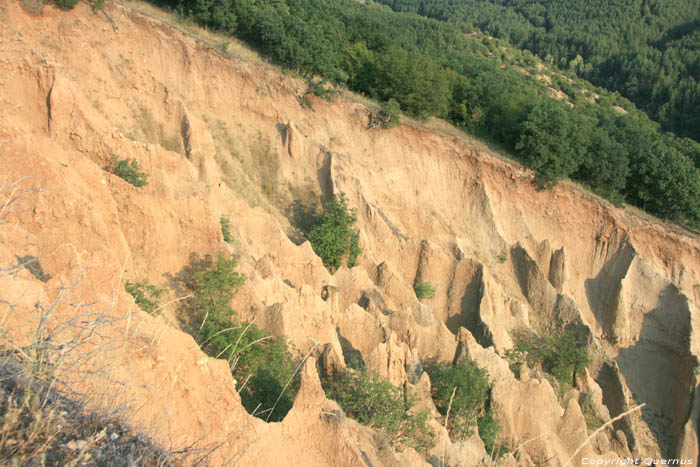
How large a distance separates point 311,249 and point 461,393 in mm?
6264

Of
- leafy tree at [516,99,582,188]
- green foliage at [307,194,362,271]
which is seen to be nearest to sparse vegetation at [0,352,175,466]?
green foliage at [307,194,362,271]

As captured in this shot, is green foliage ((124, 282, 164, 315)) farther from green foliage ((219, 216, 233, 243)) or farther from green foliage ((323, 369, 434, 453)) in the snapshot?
green foliage ((323, 369, 434, 453))

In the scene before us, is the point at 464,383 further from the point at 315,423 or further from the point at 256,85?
the point at 256,85

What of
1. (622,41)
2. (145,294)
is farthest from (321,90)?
(622,41)

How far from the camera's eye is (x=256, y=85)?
21.0 meters

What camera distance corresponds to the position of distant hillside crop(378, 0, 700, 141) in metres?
56.8

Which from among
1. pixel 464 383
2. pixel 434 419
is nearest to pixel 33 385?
pixel 434 419

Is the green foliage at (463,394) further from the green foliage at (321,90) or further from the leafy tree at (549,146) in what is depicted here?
the green foliage at (321,90)

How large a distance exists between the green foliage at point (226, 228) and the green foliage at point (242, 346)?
1607mm

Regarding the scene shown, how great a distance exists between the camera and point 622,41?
71.6 meters

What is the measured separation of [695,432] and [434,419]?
11628 mm

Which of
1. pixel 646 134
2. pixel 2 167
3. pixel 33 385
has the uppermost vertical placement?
pixel 646 134

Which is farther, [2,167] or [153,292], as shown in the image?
[153,292]

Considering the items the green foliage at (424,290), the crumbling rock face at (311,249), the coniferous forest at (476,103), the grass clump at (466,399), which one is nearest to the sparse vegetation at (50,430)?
the crumbling rock face at (311,249)
